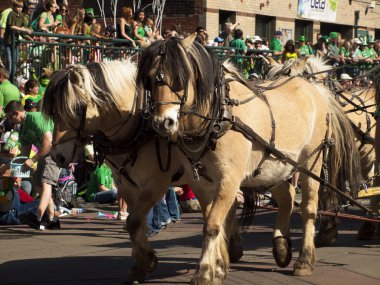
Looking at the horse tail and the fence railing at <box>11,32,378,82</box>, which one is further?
the fence railing at <box>11,32,378,82</box>

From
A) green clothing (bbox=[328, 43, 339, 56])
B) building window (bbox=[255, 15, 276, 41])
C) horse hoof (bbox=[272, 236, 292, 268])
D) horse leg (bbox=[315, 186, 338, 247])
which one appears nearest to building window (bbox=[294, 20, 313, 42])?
building window (bbox=[255, 15, 276, 41])

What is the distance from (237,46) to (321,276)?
12063 mm

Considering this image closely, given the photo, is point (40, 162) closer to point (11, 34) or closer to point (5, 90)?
point (5, 90)

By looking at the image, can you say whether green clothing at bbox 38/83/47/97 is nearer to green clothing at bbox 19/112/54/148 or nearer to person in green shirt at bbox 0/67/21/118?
person in green shirt at bbox 0/67/21/118

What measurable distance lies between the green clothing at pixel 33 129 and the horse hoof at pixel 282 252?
3.95 m

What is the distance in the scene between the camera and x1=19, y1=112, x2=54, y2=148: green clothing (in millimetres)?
11570

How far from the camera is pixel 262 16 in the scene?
95.1 feet

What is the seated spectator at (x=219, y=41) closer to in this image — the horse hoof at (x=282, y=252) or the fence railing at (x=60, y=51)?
the fence railing at (x=60, y=51)

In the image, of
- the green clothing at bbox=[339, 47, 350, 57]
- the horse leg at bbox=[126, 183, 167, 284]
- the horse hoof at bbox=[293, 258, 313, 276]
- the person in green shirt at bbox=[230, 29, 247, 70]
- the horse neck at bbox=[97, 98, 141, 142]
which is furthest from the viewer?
the green clothing at bbox=[339, 47, 350, 57]

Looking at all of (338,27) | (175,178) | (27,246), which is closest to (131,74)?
(175,178)

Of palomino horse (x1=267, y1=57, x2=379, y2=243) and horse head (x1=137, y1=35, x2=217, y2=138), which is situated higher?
horse head (x1=137, y1=35, x2=217, y2=138)

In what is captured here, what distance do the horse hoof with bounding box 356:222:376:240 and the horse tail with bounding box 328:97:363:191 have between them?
3.29ft

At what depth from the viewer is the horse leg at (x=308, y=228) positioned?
27.8 feet

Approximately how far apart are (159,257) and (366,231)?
2.72m
